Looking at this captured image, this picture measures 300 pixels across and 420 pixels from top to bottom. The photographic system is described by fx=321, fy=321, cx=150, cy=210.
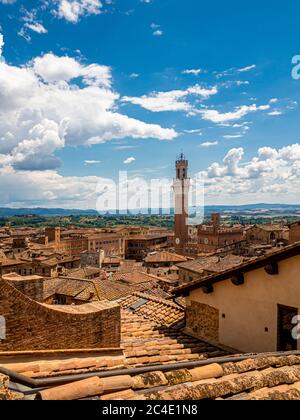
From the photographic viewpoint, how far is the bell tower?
3487 inches

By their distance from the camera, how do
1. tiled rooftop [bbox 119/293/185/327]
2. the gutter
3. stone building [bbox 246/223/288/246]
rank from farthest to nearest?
stone building [bbox 246/223/288/246] → tiled rooftop [bbox 119/293/185/327] → the gutter

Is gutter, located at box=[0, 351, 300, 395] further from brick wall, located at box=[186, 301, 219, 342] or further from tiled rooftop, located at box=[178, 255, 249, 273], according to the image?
tiled rooftop, located at box=[178, 255, 249, 273]

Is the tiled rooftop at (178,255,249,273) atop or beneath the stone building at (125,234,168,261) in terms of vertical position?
atop

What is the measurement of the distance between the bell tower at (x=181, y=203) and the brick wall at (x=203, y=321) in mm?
78121

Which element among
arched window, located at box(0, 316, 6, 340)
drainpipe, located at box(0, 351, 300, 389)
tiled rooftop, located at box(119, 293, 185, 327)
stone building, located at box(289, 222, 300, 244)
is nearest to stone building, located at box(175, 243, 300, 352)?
tiled rooftop, located at box(119, 293, 185, 327)

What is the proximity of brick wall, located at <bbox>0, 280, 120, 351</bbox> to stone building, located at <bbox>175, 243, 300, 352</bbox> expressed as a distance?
7.48 ft

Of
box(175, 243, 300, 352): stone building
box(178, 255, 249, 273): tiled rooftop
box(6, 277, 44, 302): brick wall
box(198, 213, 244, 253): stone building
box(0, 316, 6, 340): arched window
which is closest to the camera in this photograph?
box(0, 316, 6, 340): arched window

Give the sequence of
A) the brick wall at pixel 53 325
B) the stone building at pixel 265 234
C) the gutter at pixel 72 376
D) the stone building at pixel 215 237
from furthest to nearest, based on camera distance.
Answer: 1. the stone building at pixel 215 237
2. the stone building at pixel 265 234
3. the brick wall at pixel 53 325
4. the gutter at pixel 72 376

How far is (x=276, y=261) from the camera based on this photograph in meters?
6.53

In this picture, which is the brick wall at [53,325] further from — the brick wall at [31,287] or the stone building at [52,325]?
the brick wall at [31,287]

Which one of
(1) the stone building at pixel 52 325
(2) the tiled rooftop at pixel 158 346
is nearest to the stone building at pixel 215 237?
(2) the tiled rooftop at pixel 158 346

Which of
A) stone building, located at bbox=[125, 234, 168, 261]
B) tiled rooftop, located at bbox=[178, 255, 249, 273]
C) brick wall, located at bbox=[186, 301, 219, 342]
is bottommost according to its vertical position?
stone building, located at bbox=[125, 234, 168, 261]

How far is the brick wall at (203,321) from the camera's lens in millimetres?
7852
